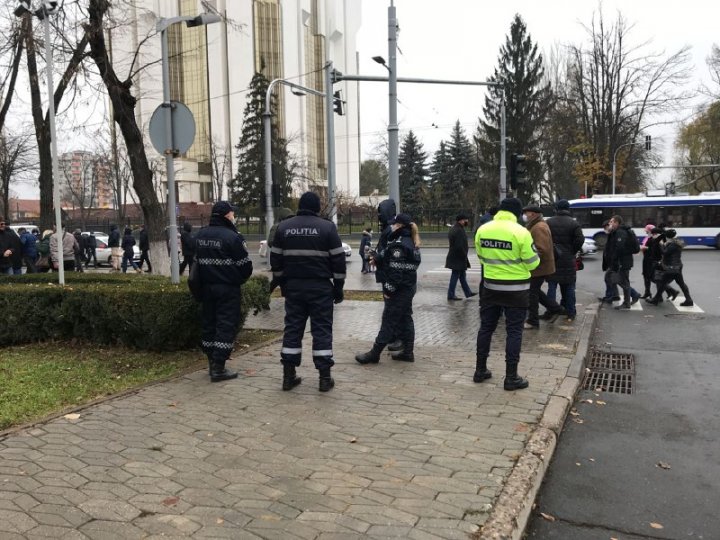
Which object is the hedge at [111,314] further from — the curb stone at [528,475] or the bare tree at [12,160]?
the bare tree at [12,160]

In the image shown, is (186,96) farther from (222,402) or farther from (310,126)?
(222,402)

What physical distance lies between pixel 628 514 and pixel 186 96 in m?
60.4

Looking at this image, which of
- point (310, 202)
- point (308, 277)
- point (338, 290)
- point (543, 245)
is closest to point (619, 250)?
point (543, 245)

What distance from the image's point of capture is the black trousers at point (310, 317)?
573 cm

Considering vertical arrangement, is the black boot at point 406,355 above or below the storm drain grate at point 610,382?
above

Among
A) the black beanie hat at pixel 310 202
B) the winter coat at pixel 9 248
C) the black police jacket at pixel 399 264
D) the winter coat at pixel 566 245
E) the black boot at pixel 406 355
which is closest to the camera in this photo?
the black beanie hat at pixel 310 202

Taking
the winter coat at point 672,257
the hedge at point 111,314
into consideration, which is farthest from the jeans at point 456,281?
the hedge at point 111,314

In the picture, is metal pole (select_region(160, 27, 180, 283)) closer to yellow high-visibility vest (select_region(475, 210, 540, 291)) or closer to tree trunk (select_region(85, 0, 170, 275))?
tree trunk (select_region(85, 0, 170, 275))

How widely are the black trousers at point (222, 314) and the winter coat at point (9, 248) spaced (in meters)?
9.73

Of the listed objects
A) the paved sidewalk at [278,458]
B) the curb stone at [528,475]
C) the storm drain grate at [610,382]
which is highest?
the paved sidewalk at [278,458]

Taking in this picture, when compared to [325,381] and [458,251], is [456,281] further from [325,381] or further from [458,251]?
[325,381]

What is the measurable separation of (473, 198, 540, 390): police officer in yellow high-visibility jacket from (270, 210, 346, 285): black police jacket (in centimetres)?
145

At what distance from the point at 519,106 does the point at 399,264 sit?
149 feet

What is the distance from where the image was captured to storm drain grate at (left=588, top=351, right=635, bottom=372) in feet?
23.6
